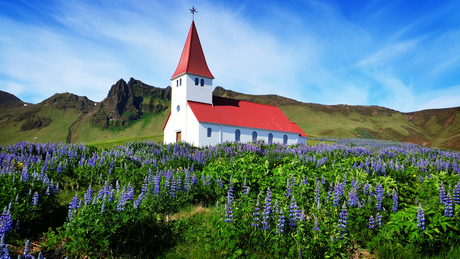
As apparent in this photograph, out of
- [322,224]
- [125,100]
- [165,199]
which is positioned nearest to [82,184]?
[165,199]

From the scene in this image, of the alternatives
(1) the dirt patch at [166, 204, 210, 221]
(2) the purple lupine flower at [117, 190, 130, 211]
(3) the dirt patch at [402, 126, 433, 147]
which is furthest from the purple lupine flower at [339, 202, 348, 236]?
(3) the dirt patch at [402, 126, 433, 147]

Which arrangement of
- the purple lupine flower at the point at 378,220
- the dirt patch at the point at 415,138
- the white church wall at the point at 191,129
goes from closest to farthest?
1. the purple lupine flower at the point at 378,220
2. the white church wall at the point at 191,129
3. the dirt patch at the point at 415,138

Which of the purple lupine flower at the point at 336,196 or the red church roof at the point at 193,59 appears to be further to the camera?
the red church roof at the point at 193,59

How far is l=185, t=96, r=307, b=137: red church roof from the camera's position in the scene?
3872 centimetres

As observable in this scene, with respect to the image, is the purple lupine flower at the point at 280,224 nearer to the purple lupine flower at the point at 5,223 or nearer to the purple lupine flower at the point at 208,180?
the purple lupine flower at the point at 208,180

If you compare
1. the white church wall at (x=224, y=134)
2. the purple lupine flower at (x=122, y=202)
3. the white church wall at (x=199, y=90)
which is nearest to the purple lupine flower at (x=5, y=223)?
the purple lupine flower at (x=122, y=202)

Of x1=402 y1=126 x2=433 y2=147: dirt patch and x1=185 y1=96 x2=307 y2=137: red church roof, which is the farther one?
x1=402 y1=126 x2=433 y2=147: dirt patch

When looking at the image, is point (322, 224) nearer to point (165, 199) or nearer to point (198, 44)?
point (165, 199)

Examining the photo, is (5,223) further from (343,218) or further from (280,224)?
(343,218)

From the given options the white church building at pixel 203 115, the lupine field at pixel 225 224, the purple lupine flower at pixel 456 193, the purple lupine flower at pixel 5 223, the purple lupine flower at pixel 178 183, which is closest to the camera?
the purple lupine flower at pixel 5 223

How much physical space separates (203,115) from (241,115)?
7.48 m

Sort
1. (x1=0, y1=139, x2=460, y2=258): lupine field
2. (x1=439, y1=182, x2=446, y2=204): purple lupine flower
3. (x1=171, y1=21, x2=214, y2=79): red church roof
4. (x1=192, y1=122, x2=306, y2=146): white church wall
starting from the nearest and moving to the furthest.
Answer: (x1=0, y1=139, x2=460, y2=258): lupine field → (x1=439, y1=182, x2=446, y2=204): purple lupine flower → (x1=192, y1=122, x2=306, y2=146): white church wall → (x1=171, y1=21, x2=214, y2=79): red church roof

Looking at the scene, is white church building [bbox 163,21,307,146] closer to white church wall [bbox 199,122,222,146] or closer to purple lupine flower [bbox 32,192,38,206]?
white church wall [bbox 199,122,222,146]

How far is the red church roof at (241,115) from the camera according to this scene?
127ft
